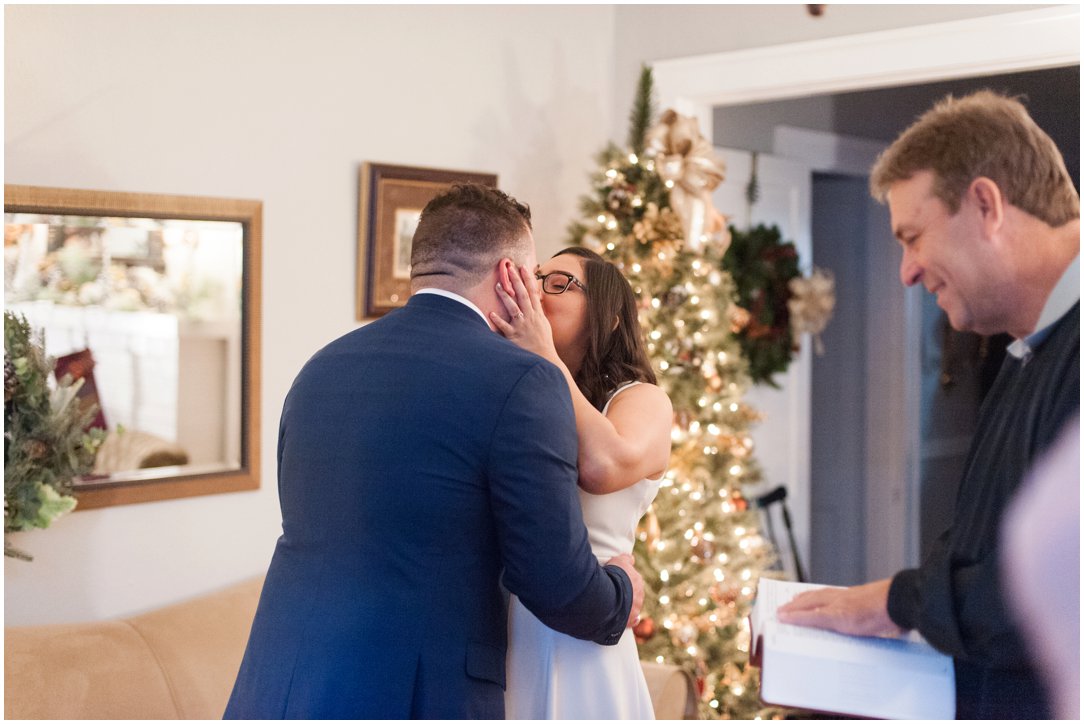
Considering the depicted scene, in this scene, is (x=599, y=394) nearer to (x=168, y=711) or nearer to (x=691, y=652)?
(x=168, y=711)

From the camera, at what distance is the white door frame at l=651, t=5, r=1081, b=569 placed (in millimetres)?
3330

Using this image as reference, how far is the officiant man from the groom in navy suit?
48cm

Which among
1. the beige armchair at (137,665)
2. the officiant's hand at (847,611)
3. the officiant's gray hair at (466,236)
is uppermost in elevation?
the officiant's gray hair at (466,236)

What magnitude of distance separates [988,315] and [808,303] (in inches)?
144

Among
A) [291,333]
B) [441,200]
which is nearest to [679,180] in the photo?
[291,333]

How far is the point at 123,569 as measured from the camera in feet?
9.78

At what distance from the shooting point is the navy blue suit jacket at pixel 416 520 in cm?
160

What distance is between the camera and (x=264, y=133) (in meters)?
3.29

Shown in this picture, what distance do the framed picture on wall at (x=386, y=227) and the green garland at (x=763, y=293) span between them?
1543mm

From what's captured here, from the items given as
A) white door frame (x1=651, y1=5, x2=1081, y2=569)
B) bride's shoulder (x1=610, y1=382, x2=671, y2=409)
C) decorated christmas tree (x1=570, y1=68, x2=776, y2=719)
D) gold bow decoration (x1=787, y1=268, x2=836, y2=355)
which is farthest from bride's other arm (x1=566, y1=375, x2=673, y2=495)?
gold bow decoration (x1=787, y1=268, x2=836, y2=355)

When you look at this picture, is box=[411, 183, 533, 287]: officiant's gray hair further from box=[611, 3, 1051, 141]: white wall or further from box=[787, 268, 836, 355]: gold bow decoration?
box=[787, 268, 836, 355]: gold bow decoration

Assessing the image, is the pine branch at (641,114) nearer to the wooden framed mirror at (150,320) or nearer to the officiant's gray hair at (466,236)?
the wooden framed mirror at (150,320)

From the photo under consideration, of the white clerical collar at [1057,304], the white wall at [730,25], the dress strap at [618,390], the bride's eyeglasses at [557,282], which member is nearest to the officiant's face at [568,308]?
the bride's eyeglasses at [557,282]

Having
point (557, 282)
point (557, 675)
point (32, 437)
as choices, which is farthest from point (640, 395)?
point (32, 437)
